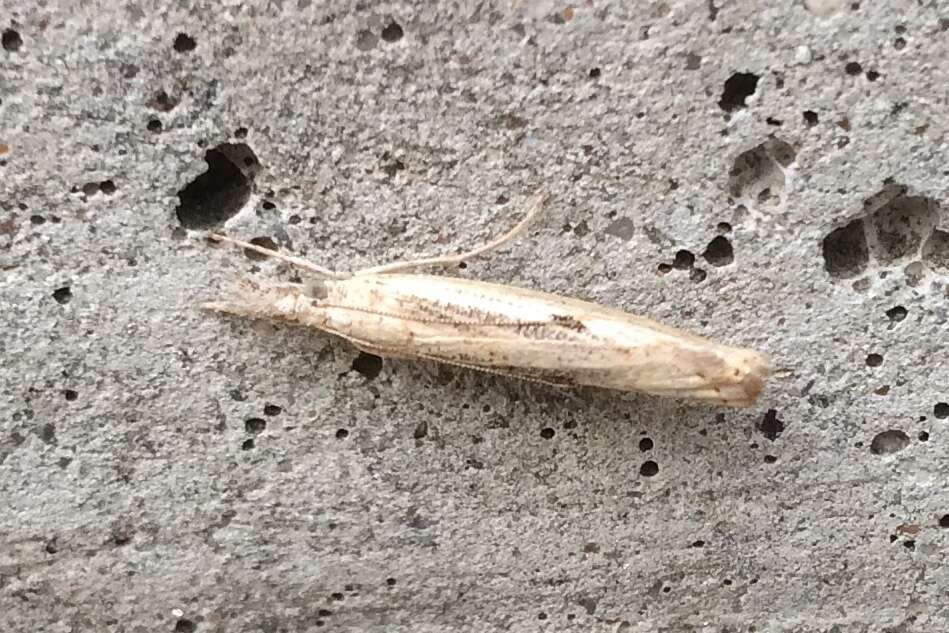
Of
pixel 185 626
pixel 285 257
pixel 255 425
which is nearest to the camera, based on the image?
pixel 285 257

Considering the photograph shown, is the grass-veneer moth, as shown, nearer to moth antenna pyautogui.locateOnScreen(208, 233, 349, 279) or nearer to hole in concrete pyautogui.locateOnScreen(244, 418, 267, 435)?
moth antenna pyautogui.locateOnScreen(208, 233, 349, 279)

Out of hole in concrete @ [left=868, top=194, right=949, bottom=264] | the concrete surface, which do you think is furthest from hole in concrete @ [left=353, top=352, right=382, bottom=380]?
hole in concrete @ [left=868, top=194, right=949, bottom=264]

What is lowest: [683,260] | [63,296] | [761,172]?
[63,296]

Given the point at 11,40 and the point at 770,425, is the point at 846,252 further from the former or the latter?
the point at 11,40

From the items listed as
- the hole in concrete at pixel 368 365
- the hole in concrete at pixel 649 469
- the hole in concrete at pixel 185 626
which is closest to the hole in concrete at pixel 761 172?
the hole in concrete at pixel 649 469

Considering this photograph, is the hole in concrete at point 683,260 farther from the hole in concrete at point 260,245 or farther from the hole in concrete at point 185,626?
the hole in concrete at point 185,626

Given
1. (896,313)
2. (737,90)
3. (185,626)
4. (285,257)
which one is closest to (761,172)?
(737,90)

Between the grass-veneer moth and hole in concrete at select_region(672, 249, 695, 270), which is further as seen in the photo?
hole in concrete at select_region(672, 249, 695, 270)
